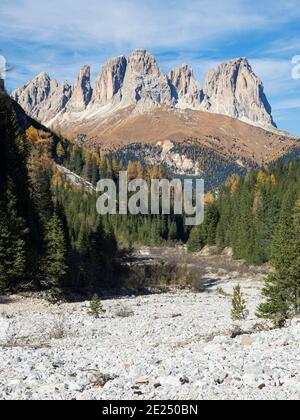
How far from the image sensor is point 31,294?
143ft

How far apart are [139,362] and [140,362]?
8cm

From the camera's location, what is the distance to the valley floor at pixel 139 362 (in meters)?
13.2

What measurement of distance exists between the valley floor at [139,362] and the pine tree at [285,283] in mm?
2006

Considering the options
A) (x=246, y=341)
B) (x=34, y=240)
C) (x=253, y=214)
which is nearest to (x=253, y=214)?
(x=253, y=214)

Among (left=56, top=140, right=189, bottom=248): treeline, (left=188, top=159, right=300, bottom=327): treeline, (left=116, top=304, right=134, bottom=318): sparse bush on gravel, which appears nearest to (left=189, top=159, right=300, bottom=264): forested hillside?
(left=188, top=159, right=300, bottom=327): treeline

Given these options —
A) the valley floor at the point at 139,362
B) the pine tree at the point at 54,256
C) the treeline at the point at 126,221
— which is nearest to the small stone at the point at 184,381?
the valley floor at the point at 139,362

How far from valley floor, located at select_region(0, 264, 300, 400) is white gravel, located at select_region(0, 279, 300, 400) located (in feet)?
0.09

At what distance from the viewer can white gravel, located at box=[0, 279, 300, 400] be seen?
13.1 meters

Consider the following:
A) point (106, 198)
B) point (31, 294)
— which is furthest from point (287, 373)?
point (106, 198)

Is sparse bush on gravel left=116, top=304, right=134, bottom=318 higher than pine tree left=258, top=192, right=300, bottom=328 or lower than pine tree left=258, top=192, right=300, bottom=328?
lower

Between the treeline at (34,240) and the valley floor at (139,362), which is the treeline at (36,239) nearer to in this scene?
the treeline at (34,240)

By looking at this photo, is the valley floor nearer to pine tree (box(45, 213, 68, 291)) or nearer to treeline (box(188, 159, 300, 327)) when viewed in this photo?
pine tree (box(45, 213, 68, 291))

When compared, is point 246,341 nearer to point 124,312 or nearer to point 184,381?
point 184,381
